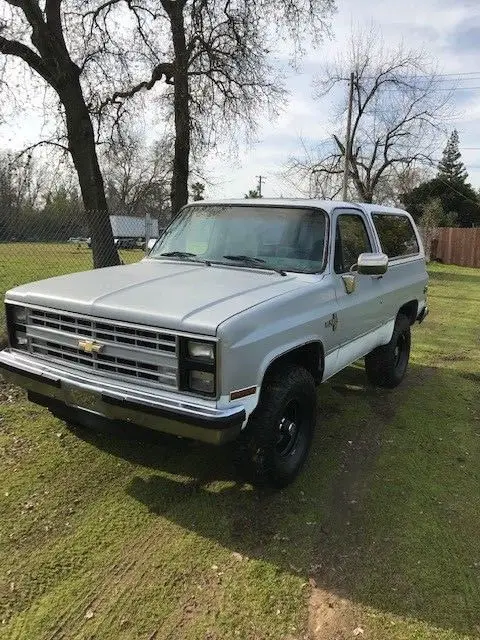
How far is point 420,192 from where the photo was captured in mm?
41938

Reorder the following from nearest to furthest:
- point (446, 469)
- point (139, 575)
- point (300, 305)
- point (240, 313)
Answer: point (139, 575) → point (240, 313) → point (300, 305) → point (446, 469)

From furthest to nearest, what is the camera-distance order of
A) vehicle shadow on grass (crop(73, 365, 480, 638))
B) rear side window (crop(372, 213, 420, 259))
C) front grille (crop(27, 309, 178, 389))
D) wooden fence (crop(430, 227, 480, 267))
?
wooden fence (crop(430, 227, 480, 267))
rear side window (crop(372, 213, 420, 259))
front grille (crop(27, 309, 178, 389))
vehicle shadow on grass (crop(73, 365, 480, 638))

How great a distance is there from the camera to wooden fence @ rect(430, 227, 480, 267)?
28078 millimetres

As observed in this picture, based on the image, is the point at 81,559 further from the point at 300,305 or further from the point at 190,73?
the point at 190,73

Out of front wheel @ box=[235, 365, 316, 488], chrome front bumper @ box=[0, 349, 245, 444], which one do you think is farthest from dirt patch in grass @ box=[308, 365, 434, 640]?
chrome front bumper @ box=[0, 349, 245, 444]

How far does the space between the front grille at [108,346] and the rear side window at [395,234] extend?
122 inches

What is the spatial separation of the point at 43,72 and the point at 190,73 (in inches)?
119

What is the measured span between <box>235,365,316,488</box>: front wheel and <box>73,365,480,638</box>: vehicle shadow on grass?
225 millimetres

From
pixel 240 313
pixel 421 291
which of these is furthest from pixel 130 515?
pixel 421 291

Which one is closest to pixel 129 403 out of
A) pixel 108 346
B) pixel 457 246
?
pixel 108 346

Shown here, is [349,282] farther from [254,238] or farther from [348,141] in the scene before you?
[348,141]

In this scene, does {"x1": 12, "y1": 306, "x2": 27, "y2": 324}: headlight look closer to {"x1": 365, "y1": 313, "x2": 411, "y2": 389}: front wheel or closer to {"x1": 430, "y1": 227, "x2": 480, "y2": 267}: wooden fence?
{"x1": 365, "y1": 313, "x2": 411, "y2": 389}: front wheel

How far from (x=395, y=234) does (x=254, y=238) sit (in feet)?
7.15

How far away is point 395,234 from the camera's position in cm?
588
